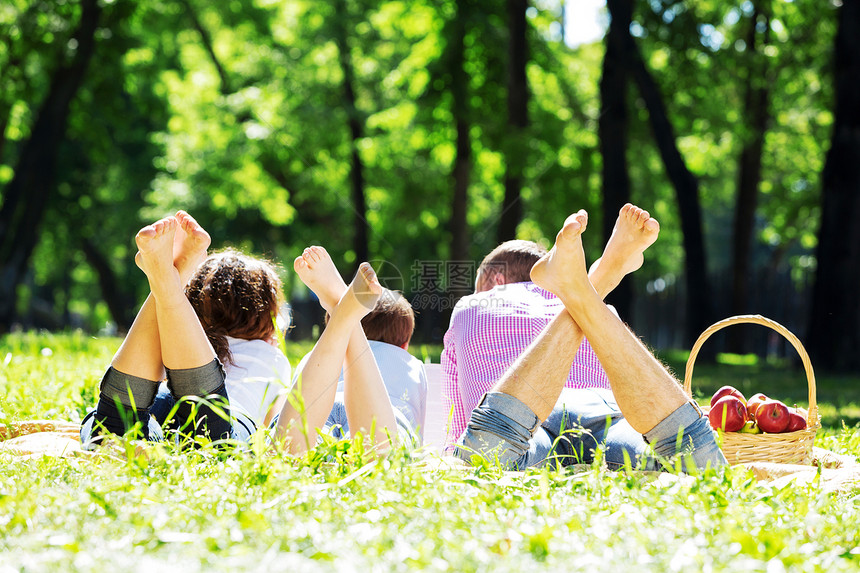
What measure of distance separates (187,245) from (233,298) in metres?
0.31

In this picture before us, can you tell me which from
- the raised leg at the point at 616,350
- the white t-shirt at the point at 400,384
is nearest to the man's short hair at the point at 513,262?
the white t-shirt at the point at 400,384

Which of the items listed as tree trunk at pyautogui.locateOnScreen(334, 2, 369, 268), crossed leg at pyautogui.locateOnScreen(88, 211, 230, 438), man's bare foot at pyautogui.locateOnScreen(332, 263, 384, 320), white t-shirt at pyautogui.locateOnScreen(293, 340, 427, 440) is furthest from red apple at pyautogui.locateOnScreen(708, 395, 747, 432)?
tree trunk at pyautogui.locateOnScreen(334, 2, 369, 268)

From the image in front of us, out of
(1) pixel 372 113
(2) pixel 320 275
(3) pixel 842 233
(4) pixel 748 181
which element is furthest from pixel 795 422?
(1) pixel 372 113

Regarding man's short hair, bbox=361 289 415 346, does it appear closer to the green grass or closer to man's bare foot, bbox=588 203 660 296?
Result: man's bare foot, bbox=588 203 660 296

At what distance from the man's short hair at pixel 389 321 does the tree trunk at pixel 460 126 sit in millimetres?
9128

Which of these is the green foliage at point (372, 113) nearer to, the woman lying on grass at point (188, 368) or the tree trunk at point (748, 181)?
the tree trunk at point (748, 181)

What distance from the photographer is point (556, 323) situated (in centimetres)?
259

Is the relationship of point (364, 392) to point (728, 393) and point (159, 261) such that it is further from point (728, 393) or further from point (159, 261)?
point (728, 393)

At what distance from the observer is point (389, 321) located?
331 centimetres

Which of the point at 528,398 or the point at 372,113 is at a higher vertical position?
the point at 372,113

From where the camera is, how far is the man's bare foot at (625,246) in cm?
285

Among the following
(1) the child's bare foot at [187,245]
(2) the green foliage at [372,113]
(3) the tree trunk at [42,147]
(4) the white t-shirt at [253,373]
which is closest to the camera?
(1) the child's bare foot at [187,245]

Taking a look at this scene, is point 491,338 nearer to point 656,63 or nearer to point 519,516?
point 519,516

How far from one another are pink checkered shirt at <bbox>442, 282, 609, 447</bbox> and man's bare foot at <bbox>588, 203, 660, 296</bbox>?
12.9 inches
